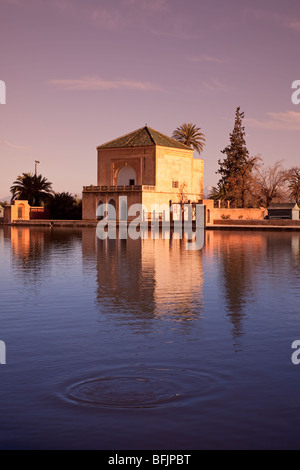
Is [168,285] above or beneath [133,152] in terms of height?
beneath

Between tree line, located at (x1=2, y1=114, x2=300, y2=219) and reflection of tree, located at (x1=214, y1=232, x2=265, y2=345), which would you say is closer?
reflection of tree, located at (x1=214, y1=232, x2=265, y2=345)

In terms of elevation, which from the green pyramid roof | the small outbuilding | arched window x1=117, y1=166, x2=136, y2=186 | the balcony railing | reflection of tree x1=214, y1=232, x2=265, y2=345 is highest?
the green pyramid roof

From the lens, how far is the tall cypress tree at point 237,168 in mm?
70688

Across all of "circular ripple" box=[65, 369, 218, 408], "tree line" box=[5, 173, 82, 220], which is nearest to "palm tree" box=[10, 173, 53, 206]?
"tree line" box=[5, 173, 82, 220]

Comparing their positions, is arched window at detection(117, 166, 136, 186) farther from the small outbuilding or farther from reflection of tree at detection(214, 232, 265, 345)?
reflection of tree at detection(214, 232, 265, 345)

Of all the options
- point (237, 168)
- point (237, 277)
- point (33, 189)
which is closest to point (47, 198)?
point (33, 189)

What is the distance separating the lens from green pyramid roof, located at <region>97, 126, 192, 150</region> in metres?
66.4

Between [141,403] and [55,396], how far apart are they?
2.99 feet

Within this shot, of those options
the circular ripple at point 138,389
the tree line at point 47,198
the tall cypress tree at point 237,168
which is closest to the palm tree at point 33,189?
the tree line at point 47,198

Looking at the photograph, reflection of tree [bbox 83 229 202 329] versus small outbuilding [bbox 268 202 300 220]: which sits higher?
small outbuilding [bbox 268 202 300 220]

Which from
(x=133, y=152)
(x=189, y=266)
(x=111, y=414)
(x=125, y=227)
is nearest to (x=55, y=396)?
(x=111, y=414)

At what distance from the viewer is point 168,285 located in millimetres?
16156

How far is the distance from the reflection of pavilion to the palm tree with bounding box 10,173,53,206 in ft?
154
